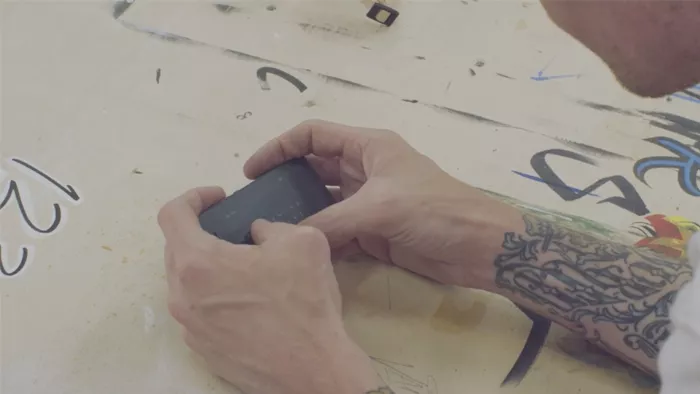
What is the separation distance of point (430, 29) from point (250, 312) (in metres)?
0.60

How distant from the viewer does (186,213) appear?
714 mm

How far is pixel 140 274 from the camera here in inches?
31.4

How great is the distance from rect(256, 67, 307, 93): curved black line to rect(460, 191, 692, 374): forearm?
355mm

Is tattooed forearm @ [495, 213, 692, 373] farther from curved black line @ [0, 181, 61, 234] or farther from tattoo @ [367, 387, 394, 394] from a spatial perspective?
curved black line @ [0, 181, 61, 234]

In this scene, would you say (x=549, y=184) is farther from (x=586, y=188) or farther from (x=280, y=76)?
(x=280, y=76)

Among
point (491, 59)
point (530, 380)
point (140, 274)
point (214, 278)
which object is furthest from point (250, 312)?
point (491, 59)

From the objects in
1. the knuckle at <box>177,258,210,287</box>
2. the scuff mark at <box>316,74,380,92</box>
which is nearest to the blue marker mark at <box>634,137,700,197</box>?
the scuff mark at <box>316,74,380,92</box>

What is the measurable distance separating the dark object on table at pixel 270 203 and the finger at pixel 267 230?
12 mm

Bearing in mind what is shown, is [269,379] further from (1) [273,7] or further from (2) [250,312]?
(1) [273,7]

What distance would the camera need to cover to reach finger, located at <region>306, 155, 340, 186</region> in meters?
0.84

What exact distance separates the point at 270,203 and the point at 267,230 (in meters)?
0.05

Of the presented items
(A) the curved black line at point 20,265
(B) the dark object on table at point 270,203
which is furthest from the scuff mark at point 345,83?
Result: (A) the curved black line at point 20,265

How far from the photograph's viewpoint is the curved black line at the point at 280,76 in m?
0.99

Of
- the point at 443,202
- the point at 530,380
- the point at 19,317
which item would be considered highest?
the point at 443,202
